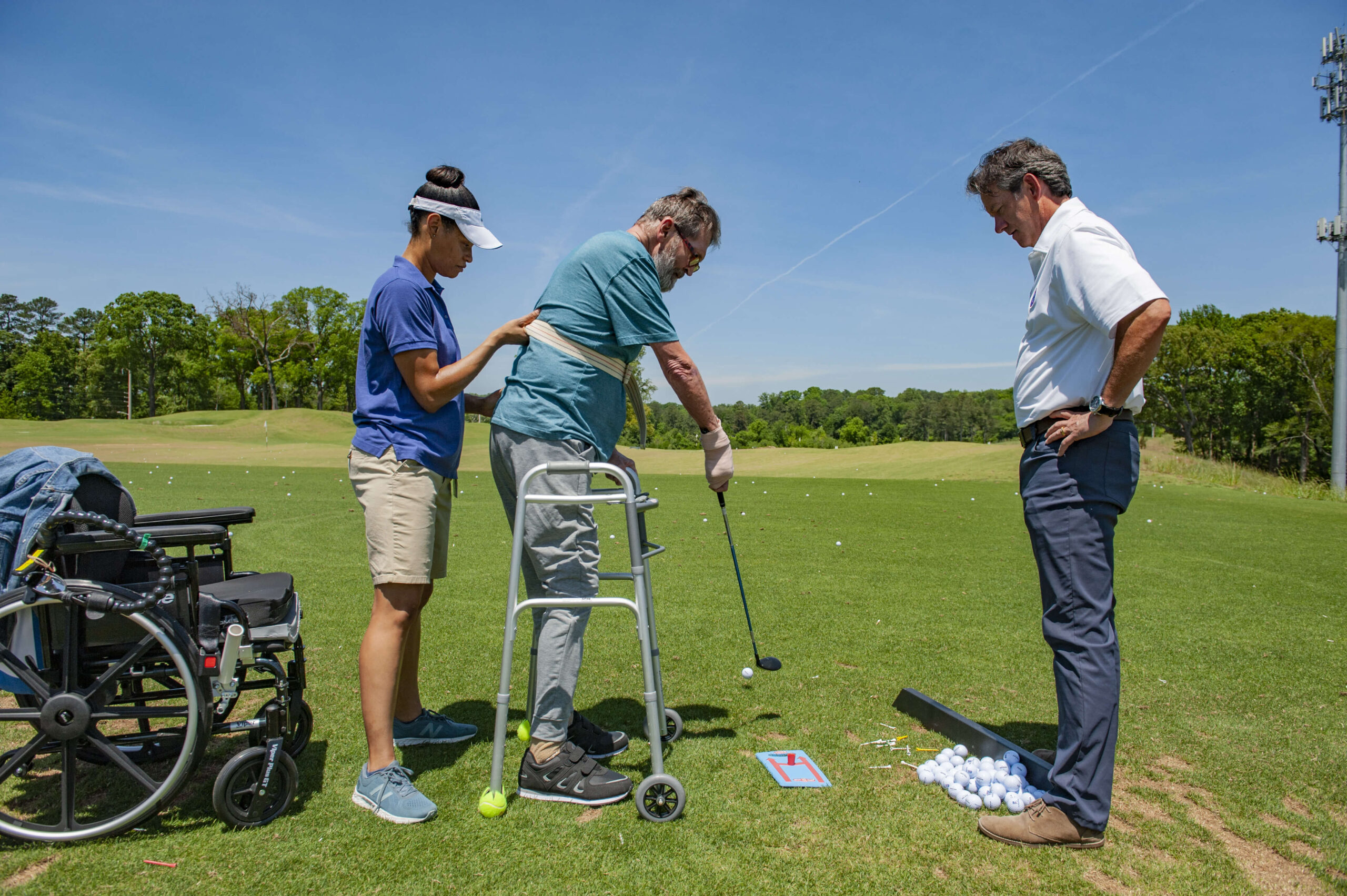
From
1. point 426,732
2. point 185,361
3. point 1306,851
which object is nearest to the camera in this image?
point 1306,851

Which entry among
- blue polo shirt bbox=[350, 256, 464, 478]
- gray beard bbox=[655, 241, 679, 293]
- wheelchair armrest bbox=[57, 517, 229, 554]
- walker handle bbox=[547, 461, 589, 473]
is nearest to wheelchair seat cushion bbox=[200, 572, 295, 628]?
wheelchair armrest bbox=[57, 517, 229, 554]

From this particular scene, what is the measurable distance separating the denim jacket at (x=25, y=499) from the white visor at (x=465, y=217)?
149 centimetres

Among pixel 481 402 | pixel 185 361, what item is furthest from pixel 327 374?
pixel 481 402

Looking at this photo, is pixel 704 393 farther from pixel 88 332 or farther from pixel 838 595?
pixel 88 332

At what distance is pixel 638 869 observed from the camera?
2424mm

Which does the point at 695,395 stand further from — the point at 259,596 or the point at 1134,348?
the point at 259,596

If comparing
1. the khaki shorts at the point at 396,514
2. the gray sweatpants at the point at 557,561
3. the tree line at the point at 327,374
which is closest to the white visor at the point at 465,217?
the gray sweatpants at the point at 557,561

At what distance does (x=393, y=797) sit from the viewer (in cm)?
276

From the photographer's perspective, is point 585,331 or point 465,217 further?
point 465,217

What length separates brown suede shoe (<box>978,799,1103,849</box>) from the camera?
2639 mm

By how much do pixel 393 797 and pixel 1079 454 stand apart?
2.74 metres

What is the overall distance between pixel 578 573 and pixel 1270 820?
2710 mm

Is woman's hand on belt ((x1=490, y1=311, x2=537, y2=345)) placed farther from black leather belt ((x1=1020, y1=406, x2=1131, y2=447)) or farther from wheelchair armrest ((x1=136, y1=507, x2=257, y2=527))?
black leather belt ((x1=1020, y1=406, x2=1131, y2=447))

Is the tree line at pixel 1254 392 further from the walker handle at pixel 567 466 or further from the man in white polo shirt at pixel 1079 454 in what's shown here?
the walker handle at pixel 567 466
